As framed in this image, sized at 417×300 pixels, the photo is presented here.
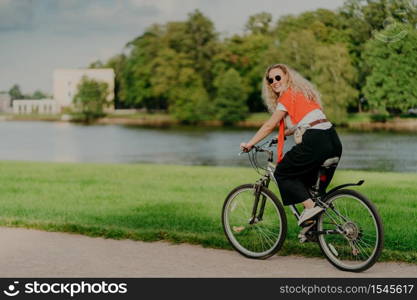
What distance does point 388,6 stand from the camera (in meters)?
32.8

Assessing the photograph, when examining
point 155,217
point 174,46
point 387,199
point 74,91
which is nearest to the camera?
Result: point 155,217

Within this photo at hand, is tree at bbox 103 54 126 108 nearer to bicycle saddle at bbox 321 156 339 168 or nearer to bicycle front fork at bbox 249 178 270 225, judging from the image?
bicycle front fork at bbox 249 178 270 225

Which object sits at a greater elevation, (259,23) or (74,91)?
(259,23)

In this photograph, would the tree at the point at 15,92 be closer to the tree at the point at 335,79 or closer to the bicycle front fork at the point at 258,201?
the tree at the point at 335,79

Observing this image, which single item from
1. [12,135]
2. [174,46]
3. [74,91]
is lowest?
[12,135]

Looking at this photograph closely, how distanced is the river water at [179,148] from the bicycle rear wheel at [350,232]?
14.8 metres

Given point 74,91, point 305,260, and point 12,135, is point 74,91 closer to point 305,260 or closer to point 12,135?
point 12,135

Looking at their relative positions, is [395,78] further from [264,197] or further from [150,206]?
[264,197]

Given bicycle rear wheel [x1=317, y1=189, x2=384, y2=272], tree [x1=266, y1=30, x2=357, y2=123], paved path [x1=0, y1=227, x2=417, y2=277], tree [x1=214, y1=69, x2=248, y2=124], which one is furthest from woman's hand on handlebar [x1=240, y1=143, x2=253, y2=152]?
tree [x1=214, y1=69, x2=248, y2=124]

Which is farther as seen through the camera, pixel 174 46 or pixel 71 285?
pixel 174 46

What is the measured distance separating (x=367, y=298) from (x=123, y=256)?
1.89 meters

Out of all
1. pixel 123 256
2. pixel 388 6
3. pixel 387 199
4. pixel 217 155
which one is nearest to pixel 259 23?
pixel 388 6

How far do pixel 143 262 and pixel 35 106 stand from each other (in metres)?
48.6

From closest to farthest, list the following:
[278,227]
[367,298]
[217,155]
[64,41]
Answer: [367,298] < [278,227] < [217,155] < [64,41]
